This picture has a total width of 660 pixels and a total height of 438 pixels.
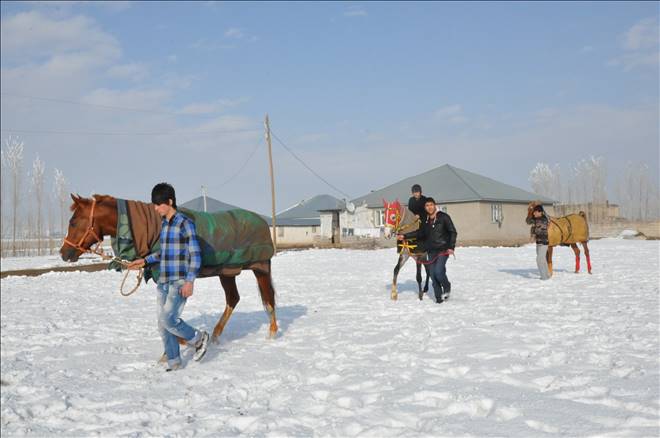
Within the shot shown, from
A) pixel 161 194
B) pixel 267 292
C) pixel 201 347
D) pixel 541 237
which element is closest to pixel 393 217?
pixel 267 292

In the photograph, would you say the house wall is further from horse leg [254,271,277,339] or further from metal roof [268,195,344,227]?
horse leg [254,271,277,339]

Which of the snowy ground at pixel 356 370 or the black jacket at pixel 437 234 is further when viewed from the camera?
the black jacket at pixel 437 234

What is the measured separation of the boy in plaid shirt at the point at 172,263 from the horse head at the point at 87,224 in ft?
1.73

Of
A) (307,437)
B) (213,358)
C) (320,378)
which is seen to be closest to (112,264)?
(213,358)

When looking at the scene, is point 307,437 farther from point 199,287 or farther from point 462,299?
point 199,287

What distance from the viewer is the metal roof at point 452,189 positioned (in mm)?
40219

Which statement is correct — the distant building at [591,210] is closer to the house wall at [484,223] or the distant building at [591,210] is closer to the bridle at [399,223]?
the house wall at [484,223]

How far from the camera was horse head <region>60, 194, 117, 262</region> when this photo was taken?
5.67 meters

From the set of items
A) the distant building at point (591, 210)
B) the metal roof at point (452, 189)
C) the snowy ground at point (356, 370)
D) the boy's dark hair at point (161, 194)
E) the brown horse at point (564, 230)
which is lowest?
the snowy ground at point (356, 370)

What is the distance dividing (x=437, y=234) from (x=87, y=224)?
650 cm

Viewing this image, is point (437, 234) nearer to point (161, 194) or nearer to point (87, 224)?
point (161, 194)

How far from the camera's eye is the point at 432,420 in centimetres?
412

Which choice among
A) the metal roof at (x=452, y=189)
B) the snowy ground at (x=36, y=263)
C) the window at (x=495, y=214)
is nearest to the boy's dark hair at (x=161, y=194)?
the snowy ground at (x=36, y=263)

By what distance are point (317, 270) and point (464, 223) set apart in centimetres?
2394
